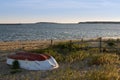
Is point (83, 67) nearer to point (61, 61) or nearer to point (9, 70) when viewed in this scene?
point (61, 61)

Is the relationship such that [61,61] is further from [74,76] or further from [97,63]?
[74,76]

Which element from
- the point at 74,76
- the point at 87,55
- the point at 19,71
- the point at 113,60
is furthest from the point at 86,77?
the point at 87,55

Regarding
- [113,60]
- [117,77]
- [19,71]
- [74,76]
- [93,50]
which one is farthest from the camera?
[93,50]

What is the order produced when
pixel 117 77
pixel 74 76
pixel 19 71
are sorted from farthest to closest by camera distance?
pixel 19 71 < pixel 74 76 < pixel 117 77

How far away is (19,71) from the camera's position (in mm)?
14297

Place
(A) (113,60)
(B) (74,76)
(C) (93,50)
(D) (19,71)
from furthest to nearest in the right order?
1. (C) (93,50)
2. (A) (113,60)
3. (D) (19,71)
4. (B) (74,76)

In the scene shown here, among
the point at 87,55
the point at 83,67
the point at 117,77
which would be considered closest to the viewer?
the point at 117,77

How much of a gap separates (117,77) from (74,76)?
5.14 feet

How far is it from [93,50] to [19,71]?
7.62 meters

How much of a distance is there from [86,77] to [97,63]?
4333 mm

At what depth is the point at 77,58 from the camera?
17516mm

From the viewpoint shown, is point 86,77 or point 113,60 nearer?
point 86,77

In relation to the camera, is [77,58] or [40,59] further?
[77,58]

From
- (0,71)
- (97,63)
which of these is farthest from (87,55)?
(0,71)
